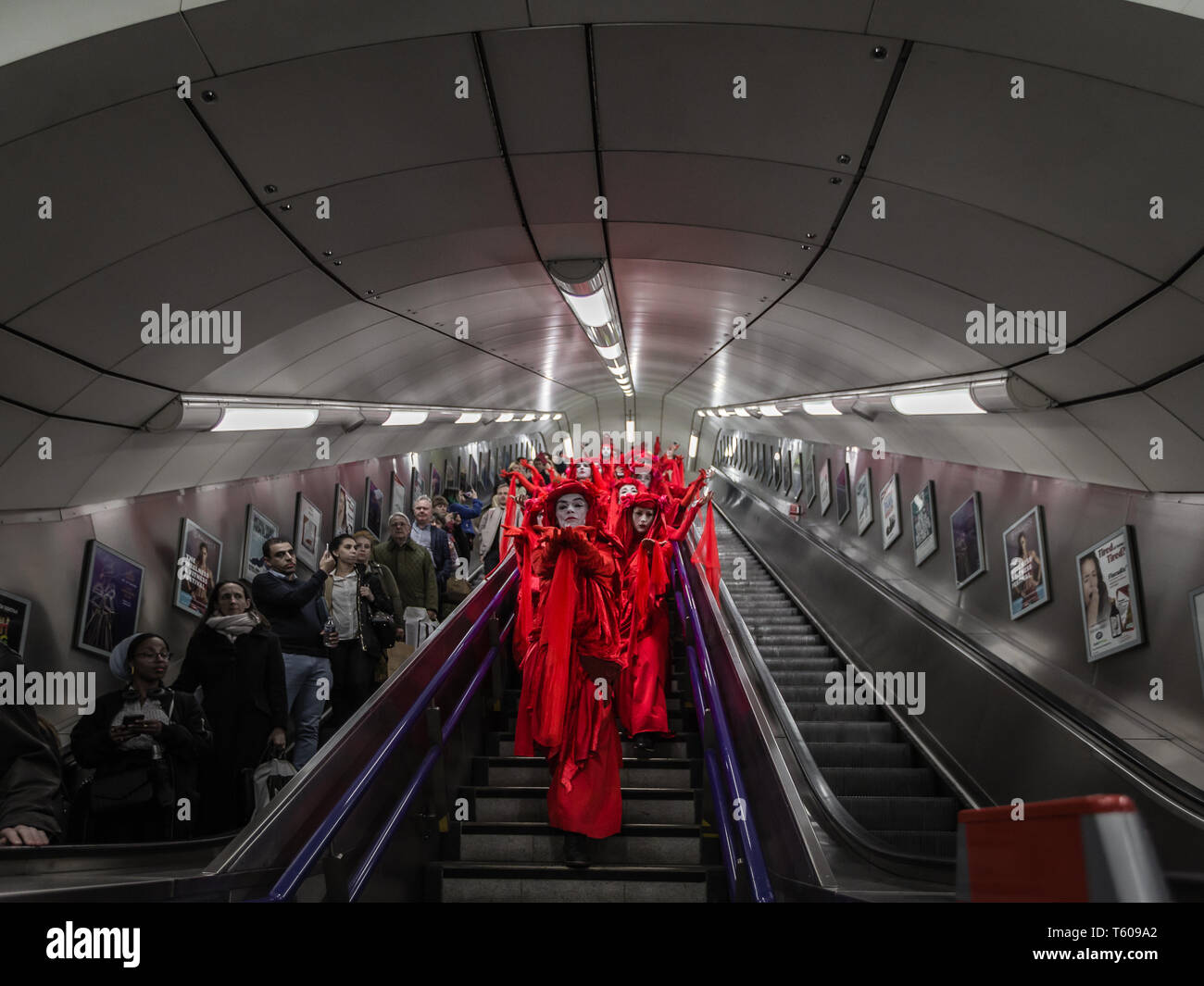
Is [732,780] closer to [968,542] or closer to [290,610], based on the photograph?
[290,610]

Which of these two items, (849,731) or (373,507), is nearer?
(849,731)

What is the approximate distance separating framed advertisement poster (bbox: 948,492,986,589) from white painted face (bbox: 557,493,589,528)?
4949 mm

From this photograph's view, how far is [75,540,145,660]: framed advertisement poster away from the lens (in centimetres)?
686

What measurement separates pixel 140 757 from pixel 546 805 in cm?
246

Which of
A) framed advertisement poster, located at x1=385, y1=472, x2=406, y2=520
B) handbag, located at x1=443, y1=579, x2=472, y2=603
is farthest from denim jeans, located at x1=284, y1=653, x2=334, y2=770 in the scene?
framed advertisement poster, located at x1=385, y1=472, x2=406, y2=520

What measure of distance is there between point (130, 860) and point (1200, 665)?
593 cm

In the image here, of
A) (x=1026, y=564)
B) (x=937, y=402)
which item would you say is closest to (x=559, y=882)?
(x=937, y=402)

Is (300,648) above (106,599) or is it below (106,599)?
below

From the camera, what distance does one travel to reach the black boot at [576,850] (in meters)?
4.95

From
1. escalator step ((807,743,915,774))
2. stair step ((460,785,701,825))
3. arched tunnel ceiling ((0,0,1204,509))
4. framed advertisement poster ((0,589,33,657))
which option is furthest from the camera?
escalator step ((807,743,915,774))

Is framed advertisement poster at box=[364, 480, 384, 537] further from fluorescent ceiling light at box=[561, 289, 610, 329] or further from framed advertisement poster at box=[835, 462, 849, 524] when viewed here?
framed advertisement poster at box=[835, 462, 849, 524]

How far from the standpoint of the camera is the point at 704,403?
914 inches

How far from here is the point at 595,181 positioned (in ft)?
16.0
